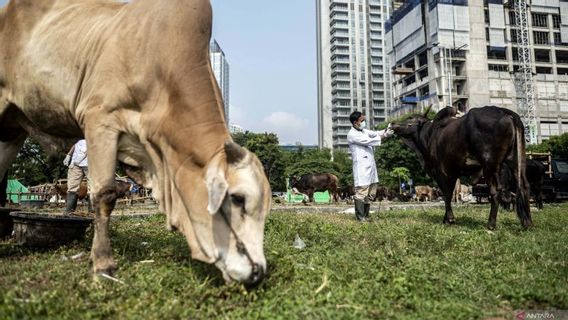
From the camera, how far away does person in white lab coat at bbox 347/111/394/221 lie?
9.59 meters

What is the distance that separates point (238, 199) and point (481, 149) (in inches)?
226

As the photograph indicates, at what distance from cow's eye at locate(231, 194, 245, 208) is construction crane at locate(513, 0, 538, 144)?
74166 mm

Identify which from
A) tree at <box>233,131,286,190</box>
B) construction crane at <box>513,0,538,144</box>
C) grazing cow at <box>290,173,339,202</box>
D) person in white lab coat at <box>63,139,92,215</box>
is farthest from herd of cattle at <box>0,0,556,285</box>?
construction crane at <box>513,0,538,144</box>

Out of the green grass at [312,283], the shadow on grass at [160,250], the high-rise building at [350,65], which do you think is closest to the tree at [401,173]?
the green grass at [312,283]

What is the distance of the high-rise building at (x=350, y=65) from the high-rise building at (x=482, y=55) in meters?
35.3

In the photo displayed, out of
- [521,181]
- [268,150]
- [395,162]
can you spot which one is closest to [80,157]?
[521,181]

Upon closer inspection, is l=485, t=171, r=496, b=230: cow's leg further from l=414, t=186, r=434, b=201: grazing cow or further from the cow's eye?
l=414, t=186, r=434, b=201: grazing cow

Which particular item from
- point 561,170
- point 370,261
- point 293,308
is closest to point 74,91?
point 293,308

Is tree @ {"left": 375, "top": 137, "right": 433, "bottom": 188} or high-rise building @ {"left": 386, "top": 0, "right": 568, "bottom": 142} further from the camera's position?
high-rise building @ {"left": 386, "top": 0, "right": 568, "bottom": 142}

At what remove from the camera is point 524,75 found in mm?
71688

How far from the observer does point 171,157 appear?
3797 mm

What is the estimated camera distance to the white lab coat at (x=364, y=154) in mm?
9703

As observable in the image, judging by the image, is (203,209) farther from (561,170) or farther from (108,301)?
(561,170)

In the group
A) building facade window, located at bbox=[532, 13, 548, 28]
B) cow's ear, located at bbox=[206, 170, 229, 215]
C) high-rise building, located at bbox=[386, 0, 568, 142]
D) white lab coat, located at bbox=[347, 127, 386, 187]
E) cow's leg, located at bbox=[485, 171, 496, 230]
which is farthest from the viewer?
building facade window, located at bbox=[532, 13, 548, 28]
